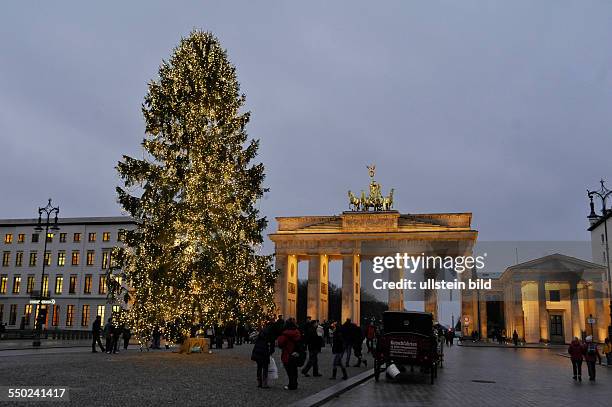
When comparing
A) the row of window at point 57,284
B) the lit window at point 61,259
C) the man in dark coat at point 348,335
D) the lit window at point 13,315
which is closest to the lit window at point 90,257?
the row of window at point 57,284

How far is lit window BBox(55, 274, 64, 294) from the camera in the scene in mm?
73188

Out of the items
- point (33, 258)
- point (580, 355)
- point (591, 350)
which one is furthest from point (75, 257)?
point (591, 350)

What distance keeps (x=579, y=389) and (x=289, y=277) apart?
61.0m

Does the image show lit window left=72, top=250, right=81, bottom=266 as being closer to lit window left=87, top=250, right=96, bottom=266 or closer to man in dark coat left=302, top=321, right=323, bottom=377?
lit window left=87, top=250, right=96, bottom=266

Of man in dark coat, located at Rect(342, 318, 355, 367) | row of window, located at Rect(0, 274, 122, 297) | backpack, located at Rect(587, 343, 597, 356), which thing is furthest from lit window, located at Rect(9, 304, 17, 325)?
backpack, located at Rect(587, 343, 597, 356)

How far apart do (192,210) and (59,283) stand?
55.9 m

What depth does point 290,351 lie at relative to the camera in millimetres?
14633

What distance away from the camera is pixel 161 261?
84.0ft

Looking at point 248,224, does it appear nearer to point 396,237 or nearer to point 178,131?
point 178,131

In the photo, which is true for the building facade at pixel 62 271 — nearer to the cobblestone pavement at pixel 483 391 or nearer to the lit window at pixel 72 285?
the lit window at pixel 72 285

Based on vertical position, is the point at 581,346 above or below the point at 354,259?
below

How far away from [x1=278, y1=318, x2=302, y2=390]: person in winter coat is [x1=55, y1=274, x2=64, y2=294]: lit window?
6652cm

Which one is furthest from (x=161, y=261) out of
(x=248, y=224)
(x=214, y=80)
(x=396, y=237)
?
(x=396, y=237)

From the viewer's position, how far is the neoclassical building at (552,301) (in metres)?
64.2
